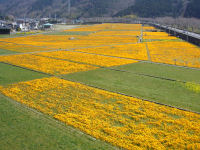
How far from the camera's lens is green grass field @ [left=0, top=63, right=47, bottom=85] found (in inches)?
746

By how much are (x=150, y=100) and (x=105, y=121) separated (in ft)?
13.5

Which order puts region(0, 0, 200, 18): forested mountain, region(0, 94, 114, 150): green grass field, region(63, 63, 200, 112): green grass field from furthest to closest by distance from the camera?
region(0, 0, 200, 18): forested mountain
region(63, 63, 200, 112): green grass field
region(0, 94, 114, 150): green grass field

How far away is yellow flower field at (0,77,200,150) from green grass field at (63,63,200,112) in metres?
1.17

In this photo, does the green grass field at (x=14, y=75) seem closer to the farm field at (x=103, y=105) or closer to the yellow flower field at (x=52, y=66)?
the farm field at (x=103, y=105)

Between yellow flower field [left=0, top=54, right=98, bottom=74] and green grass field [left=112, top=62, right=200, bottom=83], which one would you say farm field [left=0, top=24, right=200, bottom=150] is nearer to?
green grass field [left=112, top=62, right=200, bottom=83]

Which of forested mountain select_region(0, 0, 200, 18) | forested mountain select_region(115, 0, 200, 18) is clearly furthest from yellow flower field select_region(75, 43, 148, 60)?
forested mountain select_region(115, 0, 200, 18)

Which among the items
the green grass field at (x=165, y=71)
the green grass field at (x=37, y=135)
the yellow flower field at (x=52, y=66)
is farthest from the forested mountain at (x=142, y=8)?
the green grass field at (x=37, y=135)

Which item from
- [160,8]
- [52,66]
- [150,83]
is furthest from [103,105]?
[160,8]

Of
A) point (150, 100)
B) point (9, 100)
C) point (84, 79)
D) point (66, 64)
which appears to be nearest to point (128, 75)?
point (84, 79)

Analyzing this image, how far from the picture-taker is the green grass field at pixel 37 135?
956cm

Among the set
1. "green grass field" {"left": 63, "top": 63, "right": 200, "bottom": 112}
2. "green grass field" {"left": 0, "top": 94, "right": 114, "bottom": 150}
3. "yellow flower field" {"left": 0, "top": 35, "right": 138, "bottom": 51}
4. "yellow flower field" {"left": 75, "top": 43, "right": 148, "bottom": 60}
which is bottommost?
"green grass field" {"left": 0, "top": 94, "right": 114, "bottom": 150}

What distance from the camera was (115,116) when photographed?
12336mm

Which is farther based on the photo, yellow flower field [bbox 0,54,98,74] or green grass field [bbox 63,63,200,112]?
yellow flower field [bbox 0,54,98,74]

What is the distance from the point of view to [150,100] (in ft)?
47.6
